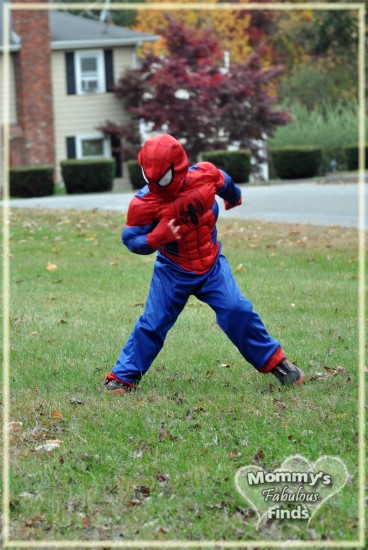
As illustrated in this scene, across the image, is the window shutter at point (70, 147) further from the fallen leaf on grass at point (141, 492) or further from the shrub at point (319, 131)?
the fallen leaf on grass at point (141, 492)

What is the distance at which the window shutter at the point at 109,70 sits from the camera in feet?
105

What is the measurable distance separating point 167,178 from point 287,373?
4.41 ft

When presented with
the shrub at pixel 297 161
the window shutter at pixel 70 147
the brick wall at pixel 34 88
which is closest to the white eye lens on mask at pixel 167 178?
the shrub at pixel 297 161

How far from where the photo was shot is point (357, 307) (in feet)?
27.0

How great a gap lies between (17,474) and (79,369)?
192 cm

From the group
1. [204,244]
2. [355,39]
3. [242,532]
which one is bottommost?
[242,532]

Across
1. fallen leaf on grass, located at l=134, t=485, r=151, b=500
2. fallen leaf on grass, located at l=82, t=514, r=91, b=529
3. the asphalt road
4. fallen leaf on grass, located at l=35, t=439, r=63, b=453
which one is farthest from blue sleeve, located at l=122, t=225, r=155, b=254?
the asphalt road

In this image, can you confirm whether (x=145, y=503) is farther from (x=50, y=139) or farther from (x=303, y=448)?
(x=50, y=139)

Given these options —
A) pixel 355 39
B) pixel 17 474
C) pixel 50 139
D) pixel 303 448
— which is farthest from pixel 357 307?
pixel 355 39

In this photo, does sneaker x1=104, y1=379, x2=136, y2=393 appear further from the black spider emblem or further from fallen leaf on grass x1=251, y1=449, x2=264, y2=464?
fallen leaf on grass x1=251, y1=449, x2=264, y2=464

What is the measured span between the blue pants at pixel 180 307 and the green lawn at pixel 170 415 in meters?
0.20

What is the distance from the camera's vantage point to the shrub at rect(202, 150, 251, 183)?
2619 cm

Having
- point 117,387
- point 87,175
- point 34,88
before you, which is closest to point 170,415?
point 117,387

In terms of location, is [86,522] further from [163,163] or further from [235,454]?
[163,163]
